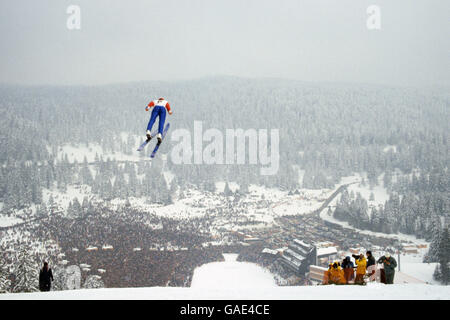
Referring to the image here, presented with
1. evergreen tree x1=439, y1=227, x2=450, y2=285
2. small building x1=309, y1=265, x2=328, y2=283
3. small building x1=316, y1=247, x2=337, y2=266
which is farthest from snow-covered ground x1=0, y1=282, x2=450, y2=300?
small building x1=316, y1=247, x2=337, y2=266

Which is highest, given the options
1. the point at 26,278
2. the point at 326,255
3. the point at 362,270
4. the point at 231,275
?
the point at 362,270

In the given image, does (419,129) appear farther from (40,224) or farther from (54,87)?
(54,87)

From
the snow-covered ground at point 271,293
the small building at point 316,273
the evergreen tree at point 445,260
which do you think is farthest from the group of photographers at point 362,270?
the small building at point 316,273

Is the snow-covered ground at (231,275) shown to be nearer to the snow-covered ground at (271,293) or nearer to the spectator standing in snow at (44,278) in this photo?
the spectator standing in snow at (44,278)

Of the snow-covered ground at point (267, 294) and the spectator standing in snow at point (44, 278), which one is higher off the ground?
the snow-covered ground at point (267, 294)

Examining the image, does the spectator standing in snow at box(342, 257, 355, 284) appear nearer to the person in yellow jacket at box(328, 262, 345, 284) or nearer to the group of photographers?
the group of photographers

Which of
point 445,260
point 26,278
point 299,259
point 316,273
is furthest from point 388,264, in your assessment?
point 299,259

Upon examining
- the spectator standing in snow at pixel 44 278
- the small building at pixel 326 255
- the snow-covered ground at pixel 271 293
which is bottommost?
the small building at pixel 326 255

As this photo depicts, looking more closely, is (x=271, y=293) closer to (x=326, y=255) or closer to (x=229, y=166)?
(x=326, y=255)
